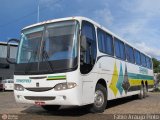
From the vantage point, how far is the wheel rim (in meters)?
11.7

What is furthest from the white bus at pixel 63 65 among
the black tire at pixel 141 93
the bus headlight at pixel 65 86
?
the black tire at pixel 141 93

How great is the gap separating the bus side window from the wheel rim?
1.17 meters

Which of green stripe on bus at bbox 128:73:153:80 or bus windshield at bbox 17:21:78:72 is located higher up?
bus windshield at bbox 17:21:78:72

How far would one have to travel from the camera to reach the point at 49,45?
10.9 metres

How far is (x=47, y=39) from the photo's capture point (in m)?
11.0

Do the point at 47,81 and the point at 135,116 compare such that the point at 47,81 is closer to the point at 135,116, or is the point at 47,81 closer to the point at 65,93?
the point at 65,93

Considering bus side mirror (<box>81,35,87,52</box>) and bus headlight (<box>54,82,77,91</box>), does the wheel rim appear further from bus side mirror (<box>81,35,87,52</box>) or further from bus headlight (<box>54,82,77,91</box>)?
bus side mirror (<box>81,35,87,52</box>)

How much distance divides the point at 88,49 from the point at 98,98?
1935 millimetres

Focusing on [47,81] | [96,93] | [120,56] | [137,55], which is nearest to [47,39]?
[47,81]

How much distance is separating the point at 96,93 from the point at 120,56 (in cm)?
422

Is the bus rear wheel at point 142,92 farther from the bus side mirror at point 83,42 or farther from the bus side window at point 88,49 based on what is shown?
Answer: the bus side mirror at point 83,42

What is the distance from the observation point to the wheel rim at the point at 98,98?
11734 mm

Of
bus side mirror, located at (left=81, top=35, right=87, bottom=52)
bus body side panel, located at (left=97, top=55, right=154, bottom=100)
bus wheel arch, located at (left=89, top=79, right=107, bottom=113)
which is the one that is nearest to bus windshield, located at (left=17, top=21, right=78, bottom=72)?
bus side mirror, located at (left=81, top=35, right=87, bottom=52)

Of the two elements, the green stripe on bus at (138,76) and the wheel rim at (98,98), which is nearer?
the wheel rim at (98,98)
